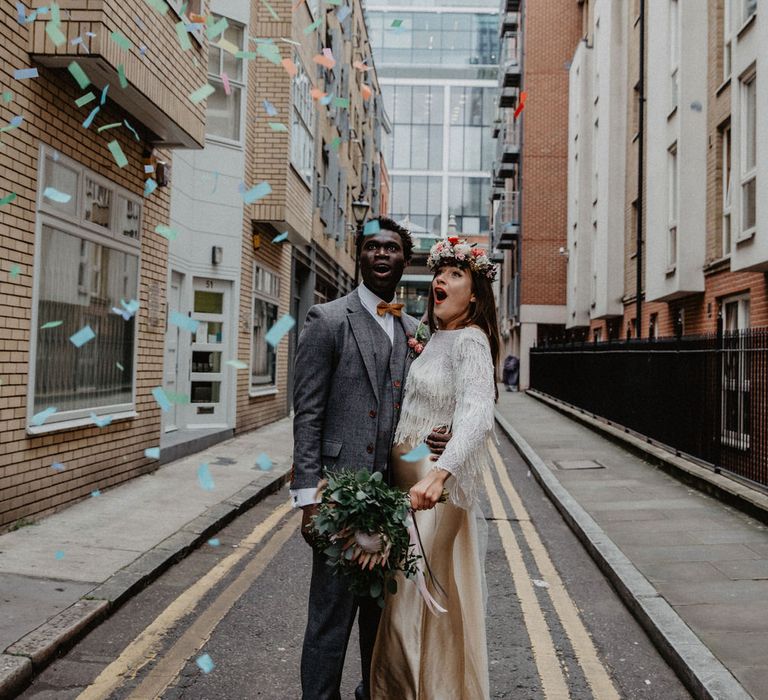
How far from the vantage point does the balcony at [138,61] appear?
705 cm

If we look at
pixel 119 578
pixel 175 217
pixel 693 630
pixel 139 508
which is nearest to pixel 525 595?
pixel 693 630

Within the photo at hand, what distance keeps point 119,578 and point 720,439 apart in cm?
758

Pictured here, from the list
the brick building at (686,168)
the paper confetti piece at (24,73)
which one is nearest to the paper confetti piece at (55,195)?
the paper confetti piece at (24,73)

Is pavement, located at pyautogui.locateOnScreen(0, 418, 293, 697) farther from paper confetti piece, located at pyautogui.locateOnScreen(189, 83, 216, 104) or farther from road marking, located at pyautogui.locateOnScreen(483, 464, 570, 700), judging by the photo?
paper confetti piece, located at pyautogui.locateOnScreen(189, 83, 216, 104)

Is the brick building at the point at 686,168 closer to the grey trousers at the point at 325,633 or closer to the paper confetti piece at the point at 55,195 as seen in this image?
the paper confetti piece at the point at 55,195

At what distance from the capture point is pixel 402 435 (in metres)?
3.33

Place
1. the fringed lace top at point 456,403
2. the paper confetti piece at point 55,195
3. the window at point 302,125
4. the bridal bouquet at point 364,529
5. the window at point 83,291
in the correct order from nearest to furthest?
the bridal bouquet at point 364,529
the fringed lace top at point 456,403
the paper confetti piece at point 55,195
the window at point 83,291
the window at point 302,125

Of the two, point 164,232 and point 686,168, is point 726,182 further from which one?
point 164,232

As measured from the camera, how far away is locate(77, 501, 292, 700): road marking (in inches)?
159

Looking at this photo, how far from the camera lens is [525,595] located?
5797 millimetres

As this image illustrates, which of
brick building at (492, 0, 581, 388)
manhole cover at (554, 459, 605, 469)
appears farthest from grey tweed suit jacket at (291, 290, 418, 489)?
brick building at (492, 0, 581, 388)

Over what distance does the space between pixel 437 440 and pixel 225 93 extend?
41.0 ft

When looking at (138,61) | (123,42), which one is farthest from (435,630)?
(138,61)

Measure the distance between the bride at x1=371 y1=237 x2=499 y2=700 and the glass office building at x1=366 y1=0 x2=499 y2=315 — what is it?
70605 millimetres
